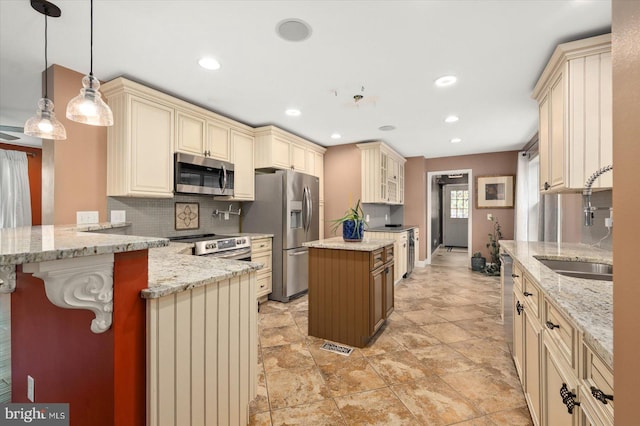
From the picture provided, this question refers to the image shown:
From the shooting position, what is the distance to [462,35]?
A: 1.98 m

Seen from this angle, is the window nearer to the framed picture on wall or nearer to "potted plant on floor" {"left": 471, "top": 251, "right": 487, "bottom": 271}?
the framed picture on wall

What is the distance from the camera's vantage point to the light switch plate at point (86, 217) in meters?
2.46

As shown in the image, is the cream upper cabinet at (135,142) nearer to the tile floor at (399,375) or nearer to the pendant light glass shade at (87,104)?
the pendant light glass shade at (87,104)

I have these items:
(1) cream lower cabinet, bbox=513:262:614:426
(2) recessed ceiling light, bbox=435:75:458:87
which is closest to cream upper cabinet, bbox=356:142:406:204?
(2) recessed ceiling light, bbox=435:75:458:87

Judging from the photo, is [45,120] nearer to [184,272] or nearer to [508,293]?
[184,272]

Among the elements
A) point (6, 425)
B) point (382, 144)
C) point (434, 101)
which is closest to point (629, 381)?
point (6, 425)

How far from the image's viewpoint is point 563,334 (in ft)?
3.55

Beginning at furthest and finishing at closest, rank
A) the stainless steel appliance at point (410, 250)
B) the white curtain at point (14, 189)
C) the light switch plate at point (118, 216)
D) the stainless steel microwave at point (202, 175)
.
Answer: the stainless steel appliance at point (410, 250), the white curtain at point (14, 189), the stainless steel microwave at point (202, 175), the light switch plate at point (118, 216)

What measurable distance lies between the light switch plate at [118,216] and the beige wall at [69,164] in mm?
135

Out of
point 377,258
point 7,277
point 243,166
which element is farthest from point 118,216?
point 377,258

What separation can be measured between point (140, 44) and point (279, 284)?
293 centimetres

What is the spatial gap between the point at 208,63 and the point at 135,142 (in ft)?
3.27

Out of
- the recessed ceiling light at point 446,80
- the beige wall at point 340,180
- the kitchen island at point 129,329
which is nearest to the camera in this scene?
the kitchen island at point 129,329

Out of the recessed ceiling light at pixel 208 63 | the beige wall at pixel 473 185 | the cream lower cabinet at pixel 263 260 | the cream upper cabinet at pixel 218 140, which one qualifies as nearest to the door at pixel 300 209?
the cream lower cabinet at pixel 263 260
